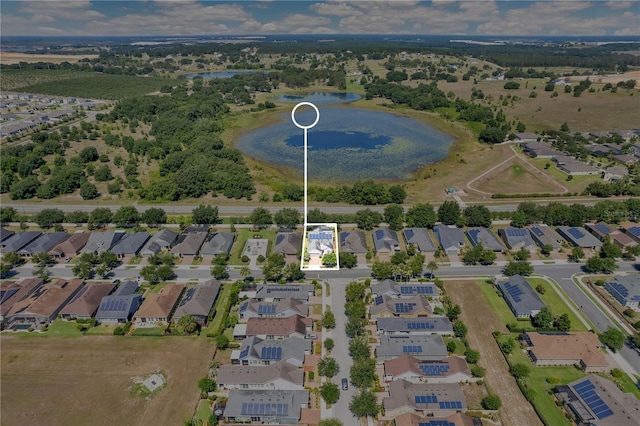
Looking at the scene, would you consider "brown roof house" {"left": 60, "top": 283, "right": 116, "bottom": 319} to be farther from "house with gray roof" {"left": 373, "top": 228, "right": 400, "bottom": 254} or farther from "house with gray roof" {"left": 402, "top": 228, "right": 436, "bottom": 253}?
"house with gray roof" {"left": 402, "top": 228, "right": 436, "bottom": 253}

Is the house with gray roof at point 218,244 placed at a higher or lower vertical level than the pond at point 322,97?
lower

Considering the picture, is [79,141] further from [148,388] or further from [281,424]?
[281,424]

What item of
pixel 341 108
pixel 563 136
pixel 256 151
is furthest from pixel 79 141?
pixel 563 136

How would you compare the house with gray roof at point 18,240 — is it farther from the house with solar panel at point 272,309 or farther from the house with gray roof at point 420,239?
the house with gray roof at point 420,239

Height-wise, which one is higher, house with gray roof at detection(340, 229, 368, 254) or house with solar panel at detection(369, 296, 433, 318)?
house with gray roof at detection(340, 229, 368, 254)

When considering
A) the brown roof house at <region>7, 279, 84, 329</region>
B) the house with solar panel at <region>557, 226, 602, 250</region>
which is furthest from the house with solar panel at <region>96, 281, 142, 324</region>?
the house with solar panel at <region>557, 226, 602, 250</region>

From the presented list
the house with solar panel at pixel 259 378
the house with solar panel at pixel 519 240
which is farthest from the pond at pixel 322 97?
the house with solar panel at pixel 259 378

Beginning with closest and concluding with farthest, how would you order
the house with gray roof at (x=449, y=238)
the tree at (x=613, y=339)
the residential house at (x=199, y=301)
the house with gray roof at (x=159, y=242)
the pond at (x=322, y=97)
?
the tree at (x=613, y=339), the residential house at (x=199, y=301), the house with gray roof at (x=159, y=242), the house with gray roof at (x=449, y=238), the pond at (x=322, y=97)
